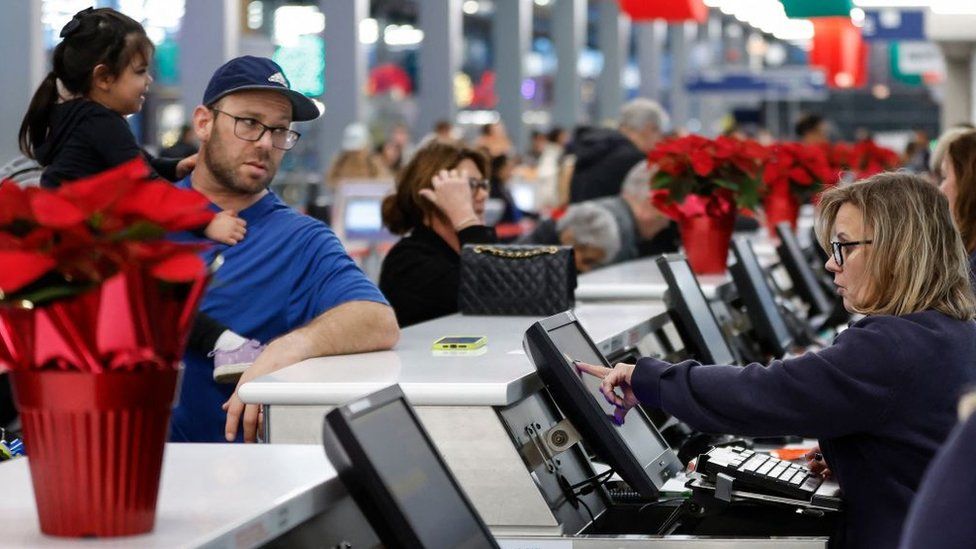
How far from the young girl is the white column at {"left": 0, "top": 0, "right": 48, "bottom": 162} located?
2.77 meters

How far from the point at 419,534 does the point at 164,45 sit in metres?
18.0

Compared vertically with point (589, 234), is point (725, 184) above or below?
above

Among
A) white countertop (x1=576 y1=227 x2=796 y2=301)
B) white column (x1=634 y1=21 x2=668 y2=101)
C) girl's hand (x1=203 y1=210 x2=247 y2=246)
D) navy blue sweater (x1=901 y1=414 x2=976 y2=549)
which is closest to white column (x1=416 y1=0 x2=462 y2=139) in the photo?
white countertop (x1=576 y1=227 x2=796 y2=301)

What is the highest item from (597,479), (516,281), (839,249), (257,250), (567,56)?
(839,249)

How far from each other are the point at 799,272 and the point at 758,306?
183 cm

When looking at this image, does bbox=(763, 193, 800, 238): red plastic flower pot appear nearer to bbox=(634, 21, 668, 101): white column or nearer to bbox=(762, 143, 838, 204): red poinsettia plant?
bbox=(762, 143, 838, 204): red poinsettia plant

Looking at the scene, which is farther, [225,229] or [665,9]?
[665,9]

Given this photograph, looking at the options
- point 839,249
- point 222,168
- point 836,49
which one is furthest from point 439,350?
point 836,49

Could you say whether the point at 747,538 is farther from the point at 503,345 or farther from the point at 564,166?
the point at 564,166

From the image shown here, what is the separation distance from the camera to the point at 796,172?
25.1 ft

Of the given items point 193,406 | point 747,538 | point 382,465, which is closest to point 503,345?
point 193,406

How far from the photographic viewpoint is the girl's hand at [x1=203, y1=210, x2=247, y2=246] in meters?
3.44

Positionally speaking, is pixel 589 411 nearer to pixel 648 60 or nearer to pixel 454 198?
pixel 454 198

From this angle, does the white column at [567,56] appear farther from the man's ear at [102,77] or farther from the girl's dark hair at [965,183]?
the man's ear at [102,77]
